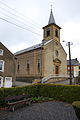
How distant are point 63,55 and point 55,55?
3704mm

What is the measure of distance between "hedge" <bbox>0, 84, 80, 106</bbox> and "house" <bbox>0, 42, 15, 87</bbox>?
9.05 m

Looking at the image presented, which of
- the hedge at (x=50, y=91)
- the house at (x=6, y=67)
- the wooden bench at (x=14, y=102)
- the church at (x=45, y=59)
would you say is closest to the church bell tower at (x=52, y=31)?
the church at (x=45, y=59)

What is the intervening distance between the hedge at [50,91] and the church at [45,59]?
41.4 ft

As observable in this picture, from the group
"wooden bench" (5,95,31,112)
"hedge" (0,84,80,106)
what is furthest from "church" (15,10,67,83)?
"wooden bench" (5,95,31,112)

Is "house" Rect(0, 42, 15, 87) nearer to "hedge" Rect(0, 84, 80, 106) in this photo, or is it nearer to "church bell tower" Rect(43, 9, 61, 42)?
"hedge" Rect(0, 84, 80, 106)

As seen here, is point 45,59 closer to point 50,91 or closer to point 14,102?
point 50,91

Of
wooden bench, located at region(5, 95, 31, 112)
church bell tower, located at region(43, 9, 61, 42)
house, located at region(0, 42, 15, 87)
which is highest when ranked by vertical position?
church bell tower, located at region(43, 9, 61, 42)

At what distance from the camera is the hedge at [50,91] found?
34.7ft

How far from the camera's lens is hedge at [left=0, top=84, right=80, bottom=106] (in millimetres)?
10572

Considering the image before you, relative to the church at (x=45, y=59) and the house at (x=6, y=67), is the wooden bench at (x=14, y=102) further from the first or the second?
the church at (x=45, y=59)

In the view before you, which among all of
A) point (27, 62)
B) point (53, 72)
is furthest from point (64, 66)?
point (27, 62)

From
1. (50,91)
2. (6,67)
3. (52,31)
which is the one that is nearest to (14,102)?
(50,91)

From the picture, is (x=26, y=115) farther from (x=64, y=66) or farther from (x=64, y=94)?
(x=64, y=66)

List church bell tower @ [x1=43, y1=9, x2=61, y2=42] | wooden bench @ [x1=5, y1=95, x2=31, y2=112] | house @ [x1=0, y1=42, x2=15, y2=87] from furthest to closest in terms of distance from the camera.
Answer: church bell tower @ [x1=43, y1=9, x2=61, y2=42] < house @ [x1=0, y1=42, x2=15, y2=87] < wooden bench @ [x1=5, y1=95, x2=31, y2=112]
